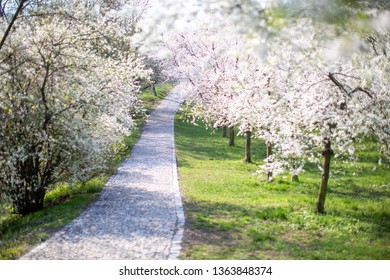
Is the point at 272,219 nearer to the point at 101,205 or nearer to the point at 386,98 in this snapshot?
the point at 386,98

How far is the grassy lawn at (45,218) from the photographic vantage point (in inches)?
348

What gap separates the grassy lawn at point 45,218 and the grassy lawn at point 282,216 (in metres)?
2.92

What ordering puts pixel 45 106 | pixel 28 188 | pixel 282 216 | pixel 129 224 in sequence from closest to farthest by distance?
pixel 129 224, pixel 282 216, pixel 45 106, pixel 28 188

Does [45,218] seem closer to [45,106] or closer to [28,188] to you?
[28,188]

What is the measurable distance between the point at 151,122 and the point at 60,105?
27.3 meters

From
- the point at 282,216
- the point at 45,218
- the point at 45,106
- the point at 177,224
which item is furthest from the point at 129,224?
the point at 45,106

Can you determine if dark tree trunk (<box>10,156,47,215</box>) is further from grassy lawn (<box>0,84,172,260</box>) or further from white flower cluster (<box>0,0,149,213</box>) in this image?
grassy lawn (<box>0,84,172,260</box>)

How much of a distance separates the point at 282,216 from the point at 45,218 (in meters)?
5.91

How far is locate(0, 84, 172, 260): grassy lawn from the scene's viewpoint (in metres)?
8.84

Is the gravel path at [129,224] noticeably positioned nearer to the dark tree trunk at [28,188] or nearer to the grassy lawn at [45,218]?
the grassy lawn at [45,218]

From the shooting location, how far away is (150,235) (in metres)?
8.81

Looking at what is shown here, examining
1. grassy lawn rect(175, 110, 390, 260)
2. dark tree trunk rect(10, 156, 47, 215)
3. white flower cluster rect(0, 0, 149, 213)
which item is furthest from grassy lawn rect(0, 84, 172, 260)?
grassy lawn rect(175, 110, 390, 260)

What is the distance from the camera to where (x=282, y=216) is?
1070 cm
